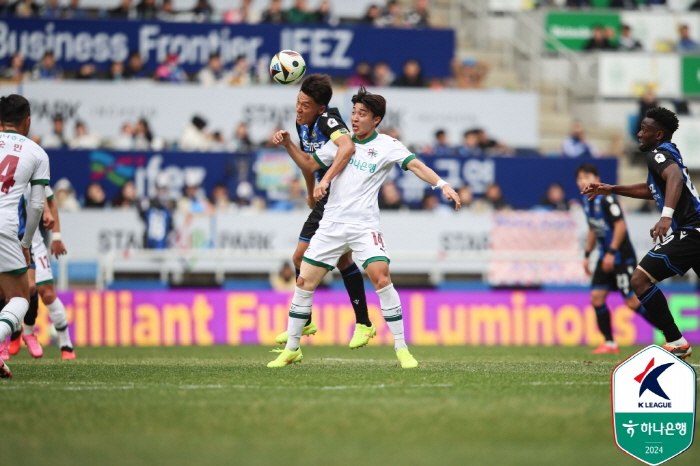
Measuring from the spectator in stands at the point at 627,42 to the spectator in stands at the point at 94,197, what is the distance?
14961 mm

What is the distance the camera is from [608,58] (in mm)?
24641

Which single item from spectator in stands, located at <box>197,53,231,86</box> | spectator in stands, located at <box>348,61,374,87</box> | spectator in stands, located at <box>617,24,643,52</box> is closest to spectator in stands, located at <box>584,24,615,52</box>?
spectator in stands, located at <box>617,24,643,52</box>

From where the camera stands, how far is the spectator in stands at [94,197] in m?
18.9

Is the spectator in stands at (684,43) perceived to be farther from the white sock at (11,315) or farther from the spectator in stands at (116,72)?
the white sock at (11,315)

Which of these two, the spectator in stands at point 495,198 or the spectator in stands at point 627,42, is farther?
the spectator in stands at point 627,42

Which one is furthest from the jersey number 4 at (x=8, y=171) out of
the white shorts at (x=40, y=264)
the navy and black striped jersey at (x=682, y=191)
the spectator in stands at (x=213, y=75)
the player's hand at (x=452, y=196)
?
the spectator in stands at (x=213, y=75)

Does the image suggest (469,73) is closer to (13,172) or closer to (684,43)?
(684,43)

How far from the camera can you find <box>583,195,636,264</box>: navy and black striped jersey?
1257 cm

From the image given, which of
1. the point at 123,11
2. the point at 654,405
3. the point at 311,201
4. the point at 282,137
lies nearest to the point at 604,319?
the point at 311,201

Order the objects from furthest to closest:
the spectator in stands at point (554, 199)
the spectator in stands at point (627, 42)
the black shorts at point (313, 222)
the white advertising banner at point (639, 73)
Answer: the spectator in stands at point (627, 42), the white advertising banner at point (639, 73), the spectator in stands at point (554, 199), the black shorts at point (313, 222)

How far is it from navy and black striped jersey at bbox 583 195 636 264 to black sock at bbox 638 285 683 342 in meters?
3.30

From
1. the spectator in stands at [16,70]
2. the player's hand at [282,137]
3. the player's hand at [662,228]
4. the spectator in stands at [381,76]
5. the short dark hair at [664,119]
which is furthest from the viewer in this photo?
the spectator in stands at [381,76]

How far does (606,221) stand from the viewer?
12.6 meters

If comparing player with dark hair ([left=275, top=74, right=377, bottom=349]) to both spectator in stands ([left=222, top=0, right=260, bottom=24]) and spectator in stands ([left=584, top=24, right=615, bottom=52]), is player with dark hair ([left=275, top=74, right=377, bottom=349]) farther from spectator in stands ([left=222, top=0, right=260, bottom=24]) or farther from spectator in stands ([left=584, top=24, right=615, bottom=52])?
spectator in stands ([left=584, top=24, right=615, bottom=52])
